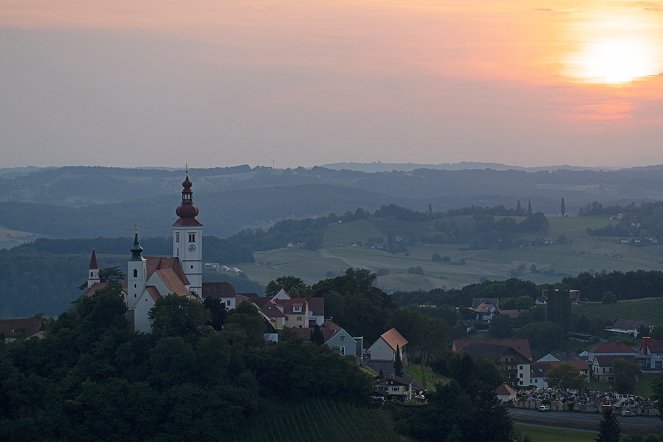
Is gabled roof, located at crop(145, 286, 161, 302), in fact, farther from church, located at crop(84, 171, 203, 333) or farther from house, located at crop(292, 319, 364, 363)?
house, located at crop(292, 319, 364, 363)

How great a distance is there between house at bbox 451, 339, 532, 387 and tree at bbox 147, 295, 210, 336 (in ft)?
93.2

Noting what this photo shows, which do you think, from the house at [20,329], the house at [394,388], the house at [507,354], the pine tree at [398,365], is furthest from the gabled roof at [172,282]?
the house at [507,354]

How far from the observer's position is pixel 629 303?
136m

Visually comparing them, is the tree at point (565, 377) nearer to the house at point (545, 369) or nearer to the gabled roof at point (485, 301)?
the house at point (545, 369)

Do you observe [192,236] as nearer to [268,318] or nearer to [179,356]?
[268,318]

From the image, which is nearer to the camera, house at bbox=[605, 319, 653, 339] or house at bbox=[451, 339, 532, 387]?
house at bbox=[451, 339, 532, 387]

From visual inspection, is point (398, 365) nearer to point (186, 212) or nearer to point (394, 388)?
point (394, 388)

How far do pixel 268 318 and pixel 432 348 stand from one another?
13007mm

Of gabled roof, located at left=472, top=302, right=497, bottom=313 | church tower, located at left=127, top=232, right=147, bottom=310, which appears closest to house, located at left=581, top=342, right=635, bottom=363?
gabled roof, located at left=472, top=302, right=497, bottom=313

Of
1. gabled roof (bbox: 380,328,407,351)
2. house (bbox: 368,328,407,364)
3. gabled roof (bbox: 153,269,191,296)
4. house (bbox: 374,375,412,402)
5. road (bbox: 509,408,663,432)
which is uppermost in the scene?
gabled roof (bbox: 153,269,191,296)

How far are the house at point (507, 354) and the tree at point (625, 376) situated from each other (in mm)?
6213

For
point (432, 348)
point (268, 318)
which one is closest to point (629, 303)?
point (432, 348)

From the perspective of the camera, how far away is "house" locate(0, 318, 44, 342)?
88500 millimetres

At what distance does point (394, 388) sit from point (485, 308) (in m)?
Answer: 55.6
